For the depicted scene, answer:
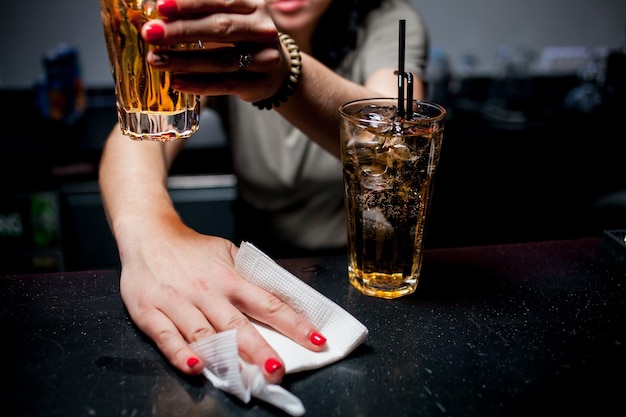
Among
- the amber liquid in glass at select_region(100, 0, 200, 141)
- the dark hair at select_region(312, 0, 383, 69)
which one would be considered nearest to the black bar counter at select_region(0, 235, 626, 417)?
the amber liquid in glass at select_region(100, 0, 200, 141)

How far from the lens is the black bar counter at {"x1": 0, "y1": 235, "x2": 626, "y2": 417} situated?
64cm

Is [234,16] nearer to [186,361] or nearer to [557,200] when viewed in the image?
[186,361]

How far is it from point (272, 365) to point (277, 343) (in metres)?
0.07

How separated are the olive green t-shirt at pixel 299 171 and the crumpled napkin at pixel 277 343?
85cm

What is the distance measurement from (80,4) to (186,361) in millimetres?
2396

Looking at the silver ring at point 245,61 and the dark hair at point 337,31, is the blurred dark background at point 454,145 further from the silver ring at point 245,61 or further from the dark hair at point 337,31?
the silver ring at point 245,61

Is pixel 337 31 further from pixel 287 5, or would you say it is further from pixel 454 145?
pixel 454 145

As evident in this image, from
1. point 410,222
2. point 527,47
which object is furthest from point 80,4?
point 410,222

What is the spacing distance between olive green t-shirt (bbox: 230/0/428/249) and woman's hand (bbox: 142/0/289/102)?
0.80 metres

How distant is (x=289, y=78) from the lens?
950 millimetres

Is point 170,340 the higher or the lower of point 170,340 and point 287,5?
the lower

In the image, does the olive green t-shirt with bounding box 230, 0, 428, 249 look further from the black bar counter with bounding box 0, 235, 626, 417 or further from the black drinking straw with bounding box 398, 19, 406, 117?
the black drinking straw with bounding box 398, 19, 406, 117

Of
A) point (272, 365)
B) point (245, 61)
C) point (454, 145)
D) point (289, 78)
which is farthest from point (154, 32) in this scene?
point (454, 145)

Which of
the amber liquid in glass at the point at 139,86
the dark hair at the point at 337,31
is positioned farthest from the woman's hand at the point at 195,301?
the dark hair at the point at 337,31
